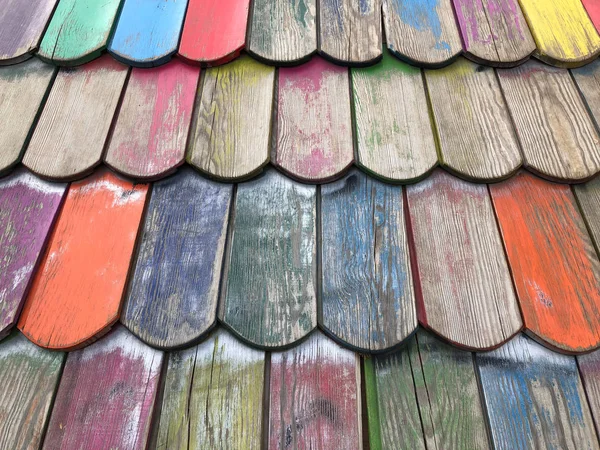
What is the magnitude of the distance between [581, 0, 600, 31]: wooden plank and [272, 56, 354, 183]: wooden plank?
0.77 m

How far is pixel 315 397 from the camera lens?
0.82 meters

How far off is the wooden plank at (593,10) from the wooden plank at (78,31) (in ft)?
4.46

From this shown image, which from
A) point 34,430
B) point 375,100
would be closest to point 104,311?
point 34,430

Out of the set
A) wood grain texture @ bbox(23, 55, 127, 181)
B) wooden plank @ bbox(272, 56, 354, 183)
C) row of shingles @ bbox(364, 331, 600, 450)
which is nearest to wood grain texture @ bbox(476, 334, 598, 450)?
row of shingles @ bbox(364, 331, 600, 450)

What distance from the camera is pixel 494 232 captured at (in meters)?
1.00

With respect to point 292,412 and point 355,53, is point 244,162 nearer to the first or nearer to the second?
point 355,53

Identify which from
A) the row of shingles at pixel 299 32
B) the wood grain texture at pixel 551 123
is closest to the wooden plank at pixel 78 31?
the row of shingles at pixel 299 32

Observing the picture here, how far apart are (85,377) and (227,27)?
36.6 inches

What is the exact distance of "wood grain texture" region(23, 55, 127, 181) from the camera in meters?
1.05

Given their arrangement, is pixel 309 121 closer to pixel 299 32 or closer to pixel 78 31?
pixel 299 32

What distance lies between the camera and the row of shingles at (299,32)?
1194 millimetres

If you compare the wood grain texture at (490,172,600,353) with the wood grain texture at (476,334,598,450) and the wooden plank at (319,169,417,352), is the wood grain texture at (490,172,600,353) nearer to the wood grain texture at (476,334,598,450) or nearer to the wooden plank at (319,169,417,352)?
the wood grain texture at (476,334,598,450)

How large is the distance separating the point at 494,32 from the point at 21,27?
1315 millimetres

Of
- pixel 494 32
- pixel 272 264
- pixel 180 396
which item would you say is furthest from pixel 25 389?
pixel 494 32
